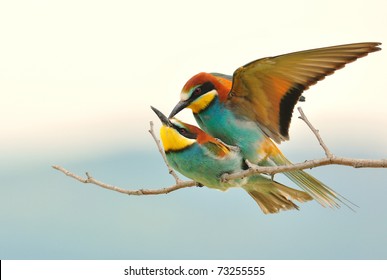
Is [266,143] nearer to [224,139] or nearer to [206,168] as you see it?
[224,139]

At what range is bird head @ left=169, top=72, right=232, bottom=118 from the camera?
2078 mm

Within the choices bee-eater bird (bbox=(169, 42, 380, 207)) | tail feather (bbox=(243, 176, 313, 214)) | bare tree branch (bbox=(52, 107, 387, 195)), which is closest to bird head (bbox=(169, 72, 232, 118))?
bee-eater bird (bbox=(169, 42, 380, 207))

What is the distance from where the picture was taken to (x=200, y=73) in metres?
2.12

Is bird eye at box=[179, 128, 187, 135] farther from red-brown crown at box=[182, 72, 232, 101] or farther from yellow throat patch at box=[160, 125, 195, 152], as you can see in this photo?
red-brown crown at box=[182, 72, 232, 101]

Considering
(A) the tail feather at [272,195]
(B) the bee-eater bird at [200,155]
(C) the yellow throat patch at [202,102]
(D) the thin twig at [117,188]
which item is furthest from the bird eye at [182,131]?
(A) the tail feather at [272,195]

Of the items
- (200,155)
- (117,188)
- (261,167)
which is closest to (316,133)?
(261,167)

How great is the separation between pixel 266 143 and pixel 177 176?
0.34 metres

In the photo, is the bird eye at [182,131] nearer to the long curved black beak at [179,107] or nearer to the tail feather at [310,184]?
the long curved black beak at [179,107]

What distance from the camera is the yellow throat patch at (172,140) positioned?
2018 mm

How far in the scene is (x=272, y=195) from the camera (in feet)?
7.87

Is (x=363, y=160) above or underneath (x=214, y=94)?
underneath

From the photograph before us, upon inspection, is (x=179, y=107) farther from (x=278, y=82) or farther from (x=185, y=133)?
(x=278, y=82)

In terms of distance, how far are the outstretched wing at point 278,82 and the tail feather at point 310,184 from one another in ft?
0.54
